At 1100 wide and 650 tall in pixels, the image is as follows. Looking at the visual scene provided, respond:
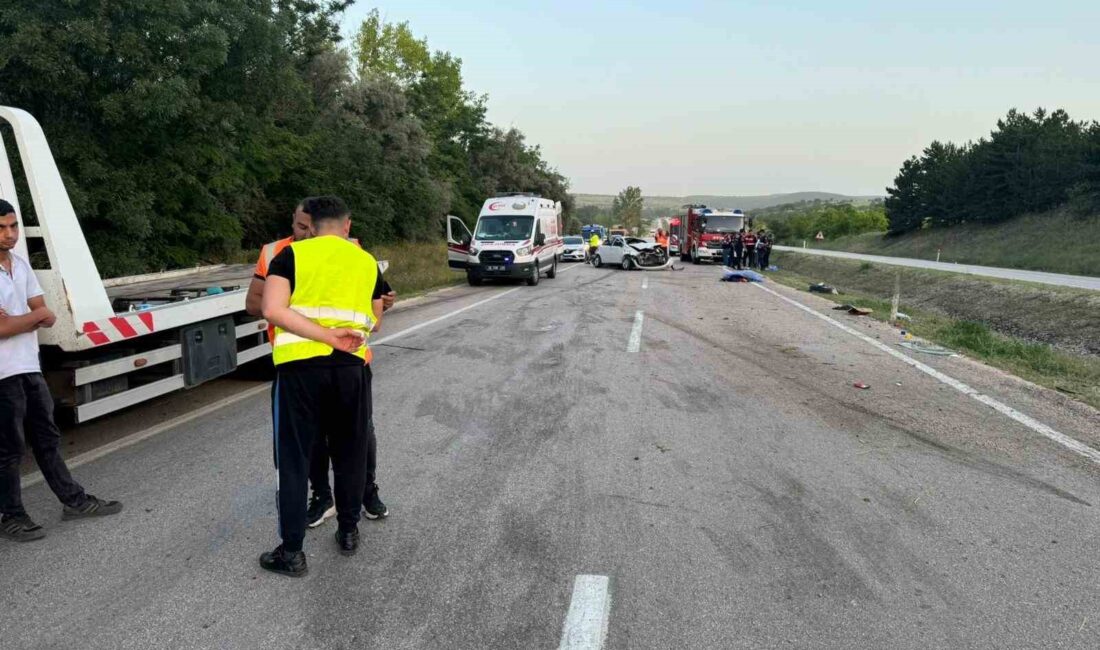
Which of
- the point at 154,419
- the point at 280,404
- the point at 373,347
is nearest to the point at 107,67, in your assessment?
→ the point at 373,347

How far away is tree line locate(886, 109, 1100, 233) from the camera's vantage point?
43688 mm

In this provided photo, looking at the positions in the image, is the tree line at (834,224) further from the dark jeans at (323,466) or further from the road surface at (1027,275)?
the dark jeans at (323,466)

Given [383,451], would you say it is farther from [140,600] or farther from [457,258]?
[457,258]

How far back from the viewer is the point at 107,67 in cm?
1283

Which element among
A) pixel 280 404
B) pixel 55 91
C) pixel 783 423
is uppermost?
pixel 55 91

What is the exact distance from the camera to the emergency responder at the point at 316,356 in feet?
10.8

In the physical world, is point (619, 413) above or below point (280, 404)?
below

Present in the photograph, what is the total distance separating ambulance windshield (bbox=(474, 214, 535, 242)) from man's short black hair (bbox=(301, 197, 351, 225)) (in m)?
18.0

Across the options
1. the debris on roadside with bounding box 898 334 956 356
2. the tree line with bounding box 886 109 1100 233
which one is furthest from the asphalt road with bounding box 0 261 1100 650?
the tree line with bounding box 886 109 1100 233

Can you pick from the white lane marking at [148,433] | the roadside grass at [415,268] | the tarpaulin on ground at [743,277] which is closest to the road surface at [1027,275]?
the tarpaulin on ground at [743,277]

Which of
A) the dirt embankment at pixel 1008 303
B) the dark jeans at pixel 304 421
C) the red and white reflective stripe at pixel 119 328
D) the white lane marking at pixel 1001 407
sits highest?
the red and white reflective stripe at pixel 119 328

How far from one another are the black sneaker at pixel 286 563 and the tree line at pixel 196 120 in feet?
11.0

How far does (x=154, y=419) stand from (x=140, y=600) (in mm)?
3497

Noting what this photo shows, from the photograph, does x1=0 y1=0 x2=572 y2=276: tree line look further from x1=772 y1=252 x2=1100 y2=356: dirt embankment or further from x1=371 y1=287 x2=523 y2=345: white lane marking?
x1=772 y1=252 x2=1100 y2=356: dirt embankment
